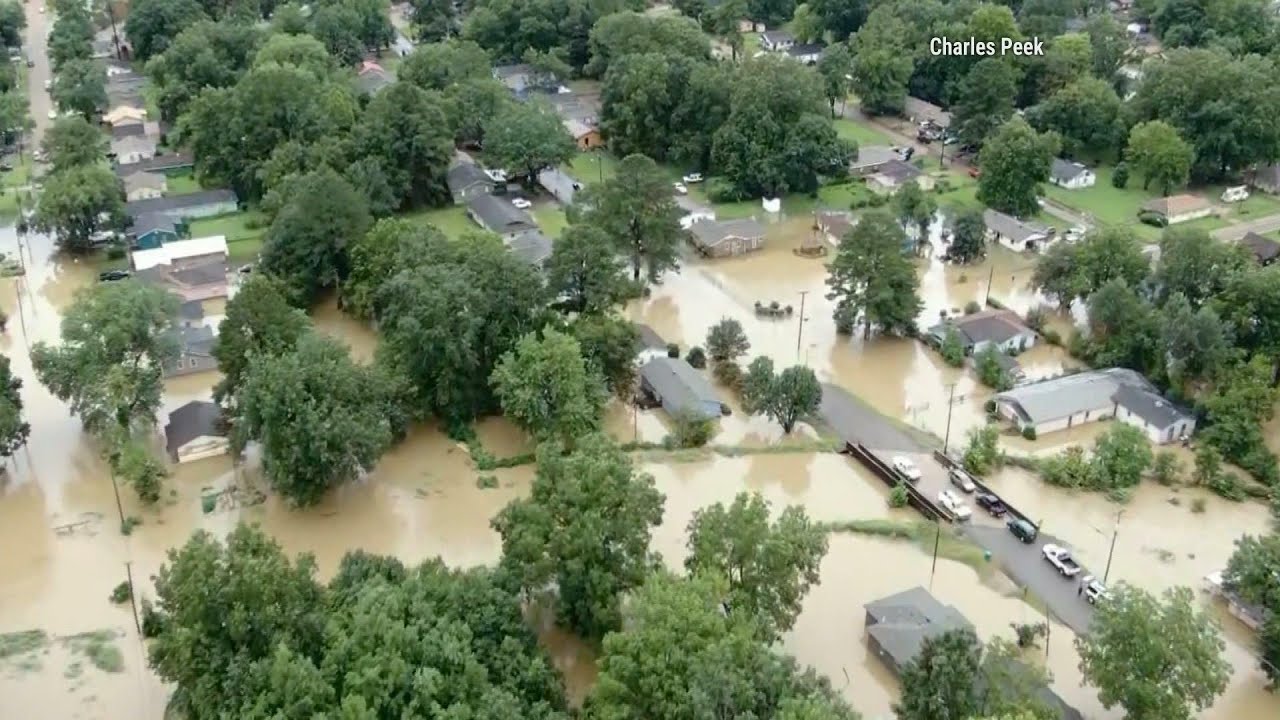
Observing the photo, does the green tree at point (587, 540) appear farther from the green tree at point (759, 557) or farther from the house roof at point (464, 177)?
the house roof at point (464, 177)

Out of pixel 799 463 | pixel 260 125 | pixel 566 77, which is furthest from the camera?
pixel 566 77

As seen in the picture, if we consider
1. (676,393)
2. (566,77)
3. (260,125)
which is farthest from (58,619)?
(566,77)

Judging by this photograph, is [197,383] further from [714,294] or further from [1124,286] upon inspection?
[1124,286]

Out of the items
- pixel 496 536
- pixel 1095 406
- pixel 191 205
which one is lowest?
pixel 496 536

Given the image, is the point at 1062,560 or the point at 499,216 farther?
the point at 499,216

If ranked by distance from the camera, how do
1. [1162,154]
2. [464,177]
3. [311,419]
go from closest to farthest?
[311,419] < [1162,154] < [464,177]

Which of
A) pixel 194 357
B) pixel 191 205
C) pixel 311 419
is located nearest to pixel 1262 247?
pixel 311 419

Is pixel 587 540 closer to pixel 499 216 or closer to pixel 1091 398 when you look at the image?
pixel 1091 398
